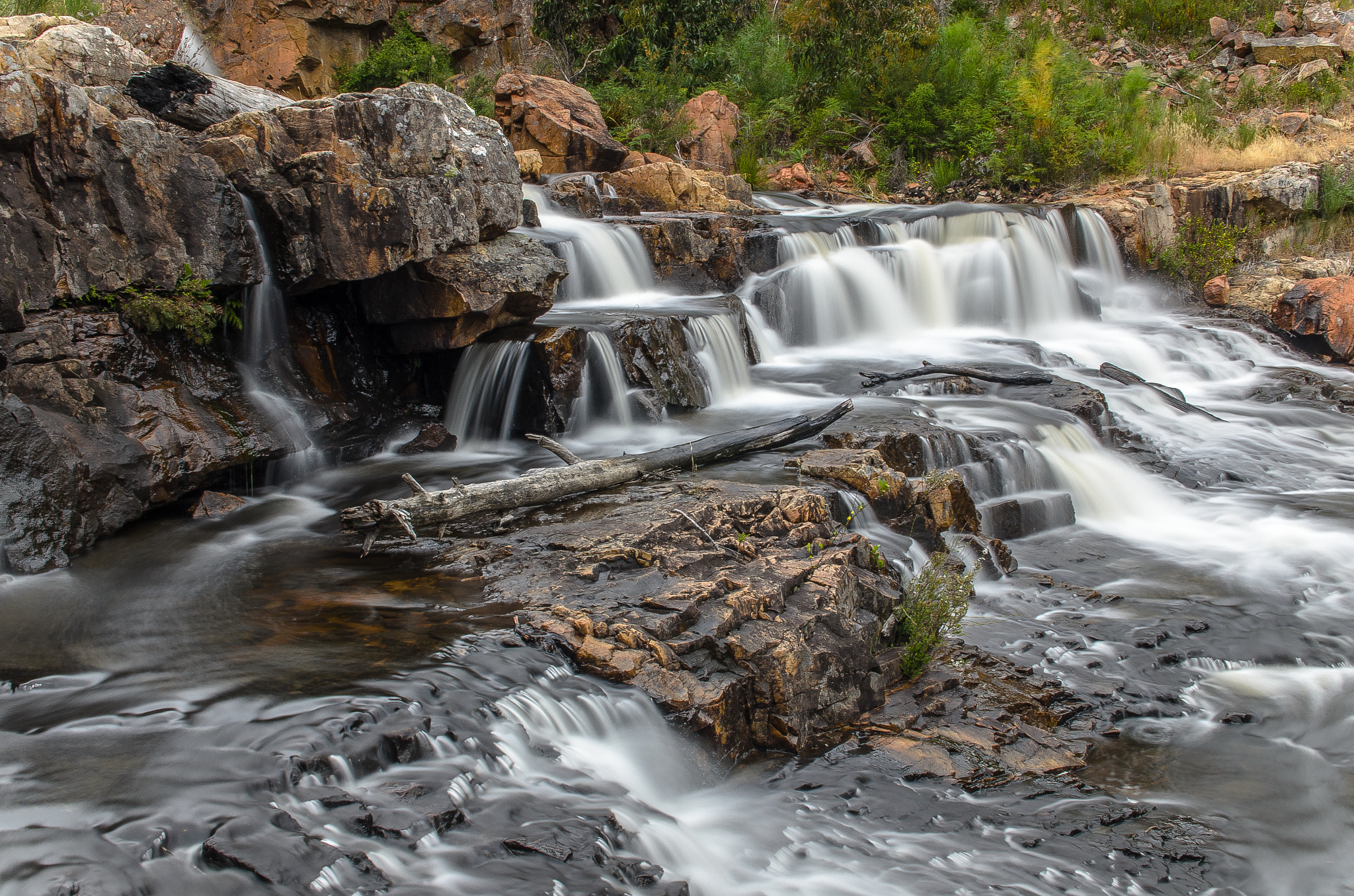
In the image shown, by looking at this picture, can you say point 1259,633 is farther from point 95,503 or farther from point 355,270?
point 95,503

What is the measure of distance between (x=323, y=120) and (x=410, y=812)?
6.39 meters

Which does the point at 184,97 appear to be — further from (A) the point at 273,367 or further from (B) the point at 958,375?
(B) the point at 958,375

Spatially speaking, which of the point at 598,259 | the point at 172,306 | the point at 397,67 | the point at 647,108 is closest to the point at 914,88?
the point at 647,108

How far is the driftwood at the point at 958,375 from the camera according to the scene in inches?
404

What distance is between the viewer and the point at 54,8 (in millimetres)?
13867

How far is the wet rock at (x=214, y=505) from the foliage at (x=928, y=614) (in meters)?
5.15

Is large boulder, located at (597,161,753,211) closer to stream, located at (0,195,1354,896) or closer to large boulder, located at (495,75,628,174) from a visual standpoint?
large boulder, located at (495,75,628,174)

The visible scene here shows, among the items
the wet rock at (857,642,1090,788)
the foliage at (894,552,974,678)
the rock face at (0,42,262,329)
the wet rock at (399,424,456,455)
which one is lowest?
the wet rock at (857,642,1090,788)

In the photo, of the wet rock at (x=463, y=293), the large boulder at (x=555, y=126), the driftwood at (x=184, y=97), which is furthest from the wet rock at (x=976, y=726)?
the large boulder at (x=555, y=126)

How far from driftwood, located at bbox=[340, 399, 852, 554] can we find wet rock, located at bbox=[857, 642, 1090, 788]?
9.13 feet

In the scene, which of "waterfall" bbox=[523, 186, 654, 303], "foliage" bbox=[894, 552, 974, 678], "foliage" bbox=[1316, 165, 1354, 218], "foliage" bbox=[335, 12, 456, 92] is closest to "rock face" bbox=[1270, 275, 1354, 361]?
"foliage" bbox=[1316, 165, 1354, 218]

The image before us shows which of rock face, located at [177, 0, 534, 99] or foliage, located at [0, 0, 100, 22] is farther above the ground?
rock face, located at [177, 0, 534, 99]

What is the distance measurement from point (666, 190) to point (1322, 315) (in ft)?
32.8

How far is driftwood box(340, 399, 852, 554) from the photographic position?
6.12 metres
